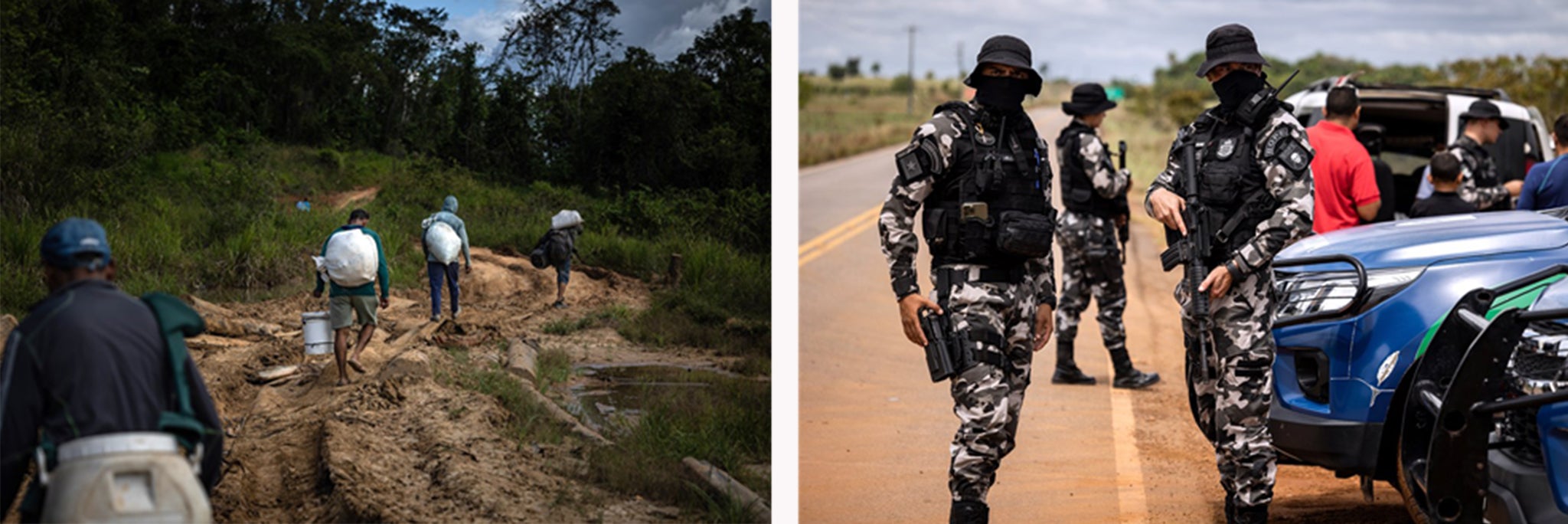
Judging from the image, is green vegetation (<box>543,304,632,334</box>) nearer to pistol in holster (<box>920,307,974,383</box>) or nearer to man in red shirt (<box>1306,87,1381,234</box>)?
pistol in holster (<box>920,307,974,383</box>)

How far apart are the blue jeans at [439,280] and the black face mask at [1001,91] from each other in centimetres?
202

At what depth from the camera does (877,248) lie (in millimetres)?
19641

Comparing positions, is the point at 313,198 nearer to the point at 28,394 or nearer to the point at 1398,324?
the point at 28,394

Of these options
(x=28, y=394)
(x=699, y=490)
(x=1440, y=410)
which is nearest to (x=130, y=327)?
(x=28, y=394)

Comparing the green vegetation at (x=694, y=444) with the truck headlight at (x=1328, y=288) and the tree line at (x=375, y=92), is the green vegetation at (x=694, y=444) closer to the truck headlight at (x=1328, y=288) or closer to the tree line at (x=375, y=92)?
the tree line at (x=375, y=92)

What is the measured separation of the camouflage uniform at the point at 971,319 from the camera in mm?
5352

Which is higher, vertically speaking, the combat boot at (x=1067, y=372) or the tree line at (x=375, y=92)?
the tree line at (x=375, y=92)

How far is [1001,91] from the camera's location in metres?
5.49

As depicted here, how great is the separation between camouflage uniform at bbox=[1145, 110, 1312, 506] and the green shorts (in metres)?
3.09

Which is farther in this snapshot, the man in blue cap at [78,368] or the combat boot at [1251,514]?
the combat boot at [1251,514]

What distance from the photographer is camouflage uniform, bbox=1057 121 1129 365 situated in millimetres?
9336

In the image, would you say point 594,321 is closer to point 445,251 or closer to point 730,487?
point 445,251

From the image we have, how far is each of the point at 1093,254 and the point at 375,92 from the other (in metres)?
5.32

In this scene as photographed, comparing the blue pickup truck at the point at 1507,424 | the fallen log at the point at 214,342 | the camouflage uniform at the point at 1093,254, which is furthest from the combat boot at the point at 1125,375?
the fallen log at the point at 214,342
